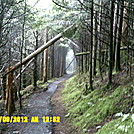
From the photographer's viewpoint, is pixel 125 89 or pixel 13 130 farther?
pixel 13 130

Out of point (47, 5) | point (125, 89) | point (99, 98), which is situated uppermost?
point (47, 5)

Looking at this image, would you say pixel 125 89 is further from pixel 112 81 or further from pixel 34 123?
pixel 34 123

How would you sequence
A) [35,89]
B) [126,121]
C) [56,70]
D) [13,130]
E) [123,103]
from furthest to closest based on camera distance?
[56,70] < [35,89] < [13,130] < [123,103] < [126,121]

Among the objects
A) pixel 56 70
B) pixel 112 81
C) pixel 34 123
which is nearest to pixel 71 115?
pixel 34 123

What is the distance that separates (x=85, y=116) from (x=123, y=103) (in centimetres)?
157

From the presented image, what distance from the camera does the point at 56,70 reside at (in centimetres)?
3444

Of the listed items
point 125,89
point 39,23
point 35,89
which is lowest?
point 35,89

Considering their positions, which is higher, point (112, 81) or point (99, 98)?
point (112, 81)

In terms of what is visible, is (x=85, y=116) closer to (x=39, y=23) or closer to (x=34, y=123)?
(x=34, y=123)

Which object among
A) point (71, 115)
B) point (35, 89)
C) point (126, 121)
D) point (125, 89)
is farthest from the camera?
point (35, 89)

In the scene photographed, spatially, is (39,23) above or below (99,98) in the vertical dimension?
above

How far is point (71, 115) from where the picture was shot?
623 centimetres

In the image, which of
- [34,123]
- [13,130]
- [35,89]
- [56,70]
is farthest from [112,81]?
[56,70]

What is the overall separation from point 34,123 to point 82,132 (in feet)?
8.09
